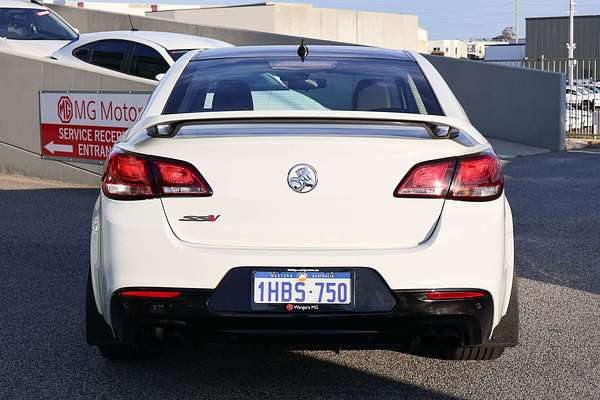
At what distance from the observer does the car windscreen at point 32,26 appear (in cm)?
1928

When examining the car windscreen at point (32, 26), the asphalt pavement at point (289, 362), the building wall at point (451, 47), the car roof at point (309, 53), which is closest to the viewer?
the asphalt pavement at point (289, 362)

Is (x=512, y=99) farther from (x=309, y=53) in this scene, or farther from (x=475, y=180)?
(x=475, y=180)

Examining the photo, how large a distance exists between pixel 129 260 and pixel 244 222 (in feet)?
1.58

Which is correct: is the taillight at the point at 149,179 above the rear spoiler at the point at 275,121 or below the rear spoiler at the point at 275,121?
below

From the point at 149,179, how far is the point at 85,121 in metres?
7.89

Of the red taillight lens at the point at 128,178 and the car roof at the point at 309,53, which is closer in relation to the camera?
the red taillight lens at the point at 128,178

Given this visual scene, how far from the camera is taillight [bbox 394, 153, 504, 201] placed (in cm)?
437

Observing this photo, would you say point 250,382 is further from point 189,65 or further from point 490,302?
point 189,65

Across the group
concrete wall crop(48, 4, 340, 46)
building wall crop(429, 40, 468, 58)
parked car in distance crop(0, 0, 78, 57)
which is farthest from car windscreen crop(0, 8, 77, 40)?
building wall crop(429, 40, 468, 58)

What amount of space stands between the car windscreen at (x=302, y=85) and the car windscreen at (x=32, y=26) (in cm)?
1438

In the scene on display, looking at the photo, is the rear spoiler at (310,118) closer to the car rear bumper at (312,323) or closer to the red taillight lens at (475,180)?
the red taillight lens at (475,180)

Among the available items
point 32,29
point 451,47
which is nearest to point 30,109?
point 32,29

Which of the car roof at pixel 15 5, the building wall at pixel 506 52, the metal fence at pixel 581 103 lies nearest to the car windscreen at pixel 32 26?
the car roof at pixel 15 5

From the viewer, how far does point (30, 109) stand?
1298 centimetres
